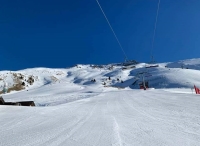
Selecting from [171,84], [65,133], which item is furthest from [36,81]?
[65,133]

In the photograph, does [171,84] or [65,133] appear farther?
[171,84]

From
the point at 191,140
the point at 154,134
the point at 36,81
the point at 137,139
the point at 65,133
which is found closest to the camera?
the point at 191,140

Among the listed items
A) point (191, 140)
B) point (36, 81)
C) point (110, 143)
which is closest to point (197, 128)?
point (191, 140)

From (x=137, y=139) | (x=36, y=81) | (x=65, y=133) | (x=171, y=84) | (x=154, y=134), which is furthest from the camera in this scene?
(x=36, y=81)

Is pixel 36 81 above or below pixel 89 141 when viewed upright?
above

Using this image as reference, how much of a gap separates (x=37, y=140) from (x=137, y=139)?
1.59 metres

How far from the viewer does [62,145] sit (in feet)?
10.6

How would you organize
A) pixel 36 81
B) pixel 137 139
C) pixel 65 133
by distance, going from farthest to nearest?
pixel 36 81 < pixel 65 133 < pixel 137 139

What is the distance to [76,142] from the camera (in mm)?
3414

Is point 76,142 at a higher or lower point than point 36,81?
lower

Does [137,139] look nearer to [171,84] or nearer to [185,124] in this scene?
[185,124]

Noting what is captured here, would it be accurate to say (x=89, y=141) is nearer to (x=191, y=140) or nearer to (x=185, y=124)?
(x=191, y=140)

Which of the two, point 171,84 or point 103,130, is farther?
point 171,84

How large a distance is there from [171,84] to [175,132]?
61719 mm
